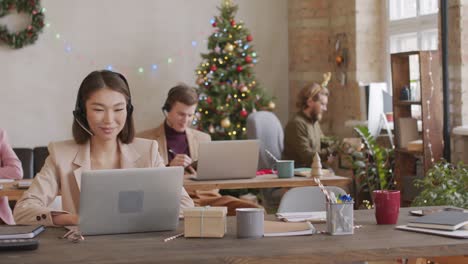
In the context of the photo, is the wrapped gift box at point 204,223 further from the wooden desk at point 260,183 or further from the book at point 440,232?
the wooden desk at point 260,183

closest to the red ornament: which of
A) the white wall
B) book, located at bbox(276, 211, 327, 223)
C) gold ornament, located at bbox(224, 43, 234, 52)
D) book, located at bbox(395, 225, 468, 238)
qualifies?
gold ornament, located at bbox(224, 43, 234, 52)

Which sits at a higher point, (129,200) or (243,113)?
(243,113)

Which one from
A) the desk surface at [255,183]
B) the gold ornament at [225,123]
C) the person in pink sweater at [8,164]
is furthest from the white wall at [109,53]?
the desk surface at [255,183]

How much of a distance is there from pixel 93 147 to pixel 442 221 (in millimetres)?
1460

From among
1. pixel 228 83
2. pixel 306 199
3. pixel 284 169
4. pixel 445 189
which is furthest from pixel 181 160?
pixel 228 83

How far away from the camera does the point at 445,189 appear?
16.7ft

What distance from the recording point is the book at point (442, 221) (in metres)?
2.84

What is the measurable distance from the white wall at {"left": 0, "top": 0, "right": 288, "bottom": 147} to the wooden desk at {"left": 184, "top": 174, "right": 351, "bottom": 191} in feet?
11.6

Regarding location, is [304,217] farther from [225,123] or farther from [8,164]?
[225,123]

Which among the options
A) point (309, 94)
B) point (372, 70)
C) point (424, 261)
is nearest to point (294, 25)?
point (372, 70)

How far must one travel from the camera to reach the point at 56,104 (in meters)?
8.09

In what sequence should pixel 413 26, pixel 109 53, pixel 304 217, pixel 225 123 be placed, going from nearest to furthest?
1. pixel 304 217
2. pixel 413 26
3. pixel 225 123
4. pixel 109 53

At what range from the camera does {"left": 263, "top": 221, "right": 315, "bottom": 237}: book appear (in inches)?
112

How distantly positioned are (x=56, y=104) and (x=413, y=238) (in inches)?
231
